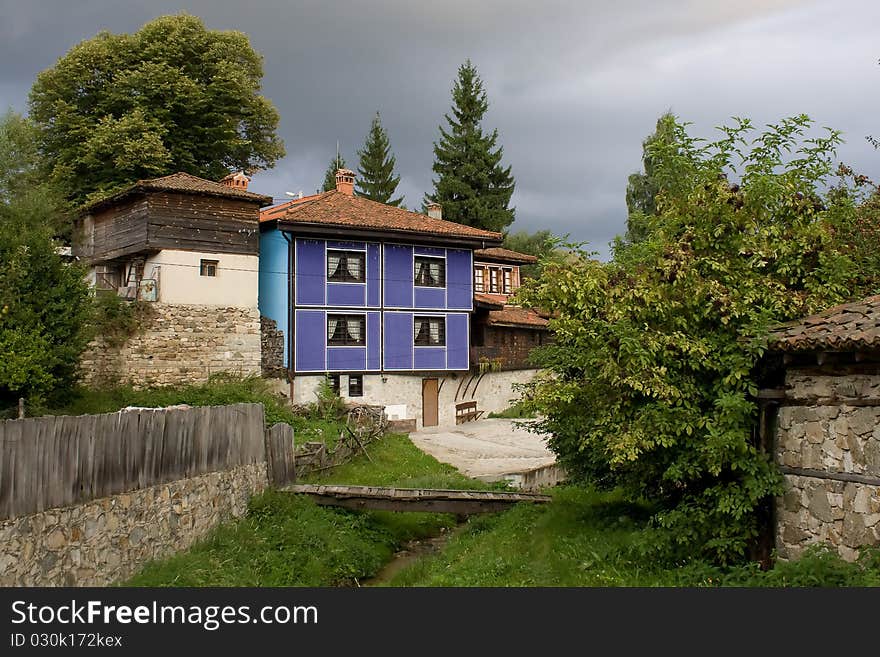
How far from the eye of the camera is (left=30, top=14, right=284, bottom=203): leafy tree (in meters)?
30.8

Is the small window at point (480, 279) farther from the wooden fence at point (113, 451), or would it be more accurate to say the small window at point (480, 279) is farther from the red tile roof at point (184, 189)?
the wooden fence at point (113, 451)

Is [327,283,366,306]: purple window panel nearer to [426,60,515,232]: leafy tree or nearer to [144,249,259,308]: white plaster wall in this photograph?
[144,249,259,308]: white plaster wall

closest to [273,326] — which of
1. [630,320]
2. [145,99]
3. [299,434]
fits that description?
[299,434]

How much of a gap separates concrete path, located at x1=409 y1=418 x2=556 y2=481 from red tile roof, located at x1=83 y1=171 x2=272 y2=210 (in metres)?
9.70

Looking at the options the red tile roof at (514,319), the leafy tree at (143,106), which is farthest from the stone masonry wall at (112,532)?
the leafy tree at (143,106)

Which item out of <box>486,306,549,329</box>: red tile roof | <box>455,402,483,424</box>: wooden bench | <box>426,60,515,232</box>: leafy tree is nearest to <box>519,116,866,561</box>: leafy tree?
<box>455,402,483,424</box>: wooden bench

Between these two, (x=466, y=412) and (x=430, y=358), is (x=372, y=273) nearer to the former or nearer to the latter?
(x=430, y=358)

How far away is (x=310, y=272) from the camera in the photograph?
89.7 feet

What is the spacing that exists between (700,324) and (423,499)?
6.94m

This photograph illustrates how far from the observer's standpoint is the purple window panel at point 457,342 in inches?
1200

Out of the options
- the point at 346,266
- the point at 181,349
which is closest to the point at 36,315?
the point at 181,349

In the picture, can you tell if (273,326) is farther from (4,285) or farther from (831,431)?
(831,431)

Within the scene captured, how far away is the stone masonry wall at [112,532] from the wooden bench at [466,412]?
17.7 meters

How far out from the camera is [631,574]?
31.2ft
